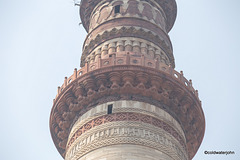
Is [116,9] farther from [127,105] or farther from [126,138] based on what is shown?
[126,138]

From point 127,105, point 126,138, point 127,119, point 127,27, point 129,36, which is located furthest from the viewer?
point 127,27

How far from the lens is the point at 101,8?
65.8 feet

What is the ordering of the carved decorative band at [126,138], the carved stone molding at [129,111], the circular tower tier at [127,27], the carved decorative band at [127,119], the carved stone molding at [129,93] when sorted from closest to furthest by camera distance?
the carved decorative band at [126,138]
the carved decorative band at [127,119]
the carved stone molding at [129,111]
the carved stone molding at [129,93]
the circular tower tier at [127,27]

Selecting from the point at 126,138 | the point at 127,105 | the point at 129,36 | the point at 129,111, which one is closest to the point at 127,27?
the point at 129,36

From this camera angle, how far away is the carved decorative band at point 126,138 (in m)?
14.4

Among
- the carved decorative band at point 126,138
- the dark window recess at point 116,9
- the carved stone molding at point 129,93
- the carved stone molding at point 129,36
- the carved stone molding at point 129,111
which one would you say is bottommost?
the carved decorative band at point 126,138

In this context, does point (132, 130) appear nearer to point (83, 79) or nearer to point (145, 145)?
point (145, 145)

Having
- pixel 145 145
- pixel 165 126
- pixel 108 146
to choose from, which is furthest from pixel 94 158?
pixel 165 126

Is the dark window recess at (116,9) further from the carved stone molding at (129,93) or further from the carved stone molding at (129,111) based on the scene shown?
the carved stone molding at (129,111)

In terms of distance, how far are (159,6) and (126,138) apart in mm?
7839

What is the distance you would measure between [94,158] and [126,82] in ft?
8.71

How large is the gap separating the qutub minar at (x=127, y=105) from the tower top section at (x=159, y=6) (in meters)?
2.47

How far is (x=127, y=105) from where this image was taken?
15453mm

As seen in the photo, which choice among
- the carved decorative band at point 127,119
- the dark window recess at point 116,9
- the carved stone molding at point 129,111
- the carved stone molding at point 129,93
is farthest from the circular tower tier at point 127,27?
the carved decorative band at point 127,119
